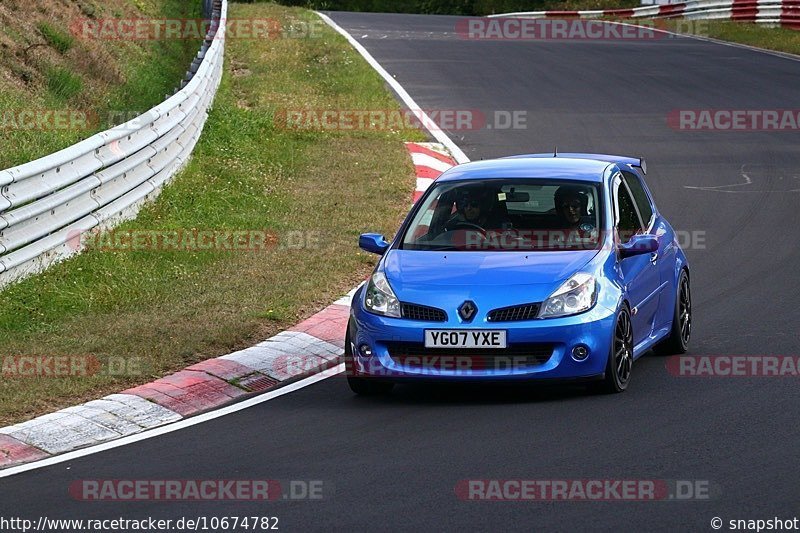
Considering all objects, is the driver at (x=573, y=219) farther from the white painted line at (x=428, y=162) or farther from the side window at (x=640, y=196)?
the white painted line at (x=428, y=162)

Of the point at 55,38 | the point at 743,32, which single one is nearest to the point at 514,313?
the point at 55,38

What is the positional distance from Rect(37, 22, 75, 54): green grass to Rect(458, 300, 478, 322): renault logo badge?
47.1ft

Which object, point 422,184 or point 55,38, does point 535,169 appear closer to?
point 422,184

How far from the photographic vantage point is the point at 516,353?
29.8ft

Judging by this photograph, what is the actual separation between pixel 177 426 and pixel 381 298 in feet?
5.22

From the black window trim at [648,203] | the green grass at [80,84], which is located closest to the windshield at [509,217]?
the black window trim at [648,203]

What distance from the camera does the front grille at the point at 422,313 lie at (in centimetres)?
915

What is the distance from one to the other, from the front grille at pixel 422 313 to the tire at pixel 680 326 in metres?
2.37

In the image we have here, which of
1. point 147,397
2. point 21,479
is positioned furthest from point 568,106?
point 21,479

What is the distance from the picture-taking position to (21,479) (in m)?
7.59

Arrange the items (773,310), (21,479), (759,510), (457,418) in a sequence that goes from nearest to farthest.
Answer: (759,510) < (21,479) < (457,418) < (773,310)

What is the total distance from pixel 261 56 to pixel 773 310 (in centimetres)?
1889

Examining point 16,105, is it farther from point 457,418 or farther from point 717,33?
point 717,33

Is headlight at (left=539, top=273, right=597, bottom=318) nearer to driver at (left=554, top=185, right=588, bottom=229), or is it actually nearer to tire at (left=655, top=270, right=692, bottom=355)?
driver at (left=554, top=185, right=588, bottom=229)
